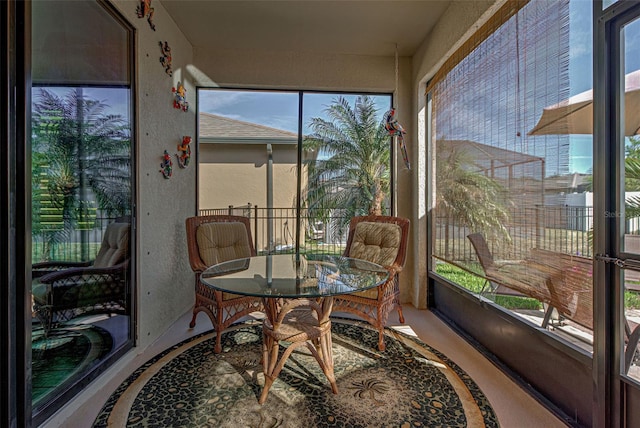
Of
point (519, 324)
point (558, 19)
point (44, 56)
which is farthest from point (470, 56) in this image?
point (44, 56)

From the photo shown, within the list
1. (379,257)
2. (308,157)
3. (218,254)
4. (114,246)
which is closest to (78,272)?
(114,246)

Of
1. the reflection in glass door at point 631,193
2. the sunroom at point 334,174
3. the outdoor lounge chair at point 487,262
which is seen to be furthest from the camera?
the outdoor lounge chair at point 487,262

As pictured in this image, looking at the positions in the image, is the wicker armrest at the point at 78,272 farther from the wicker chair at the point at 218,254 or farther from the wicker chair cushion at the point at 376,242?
the wicker chair cushion at the point at 376,242

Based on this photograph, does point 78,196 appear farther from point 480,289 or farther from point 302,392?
point 480,289

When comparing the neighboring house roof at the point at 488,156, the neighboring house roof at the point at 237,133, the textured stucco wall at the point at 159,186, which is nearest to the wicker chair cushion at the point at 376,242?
the neighboring house roof at the point at 488,156

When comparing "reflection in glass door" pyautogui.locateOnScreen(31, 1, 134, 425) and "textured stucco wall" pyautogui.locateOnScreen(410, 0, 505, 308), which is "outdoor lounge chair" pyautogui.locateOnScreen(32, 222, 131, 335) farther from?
"textured stucco wall" pyautogui.locateOnScreen(410, 0, 505, 308)

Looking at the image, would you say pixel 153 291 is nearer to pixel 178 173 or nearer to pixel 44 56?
pixel 178 173

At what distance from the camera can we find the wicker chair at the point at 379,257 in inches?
97.2

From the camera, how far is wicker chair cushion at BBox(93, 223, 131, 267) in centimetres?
203

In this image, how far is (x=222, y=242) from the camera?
2914mm

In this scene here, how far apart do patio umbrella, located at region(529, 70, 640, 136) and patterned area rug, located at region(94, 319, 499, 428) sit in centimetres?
159

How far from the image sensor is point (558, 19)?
5.36 ft

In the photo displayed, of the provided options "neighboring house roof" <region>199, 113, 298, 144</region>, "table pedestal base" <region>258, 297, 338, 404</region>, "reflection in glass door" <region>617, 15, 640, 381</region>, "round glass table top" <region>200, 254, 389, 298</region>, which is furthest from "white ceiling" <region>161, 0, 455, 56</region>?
"table pedestal base" <region>258, 297, 338, 404</region>

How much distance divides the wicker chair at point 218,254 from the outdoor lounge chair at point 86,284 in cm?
54
